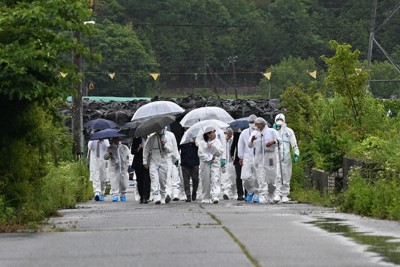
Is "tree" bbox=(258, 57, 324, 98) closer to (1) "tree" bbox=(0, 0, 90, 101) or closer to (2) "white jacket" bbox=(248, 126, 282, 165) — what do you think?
(2) "white jacket" bbox=(248, 126, 282, 165)

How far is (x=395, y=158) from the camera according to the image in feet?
66.6

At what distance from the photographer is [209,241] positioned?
14.5 metres

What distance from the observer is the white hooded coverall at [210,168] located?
27.2 meters

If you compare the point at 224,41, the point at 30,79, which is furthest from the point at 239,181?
the point at 224,41

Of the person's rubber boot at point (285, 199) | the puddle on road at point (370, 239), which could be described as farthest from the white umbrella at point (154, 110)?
the puddle on road at point (370, 239)

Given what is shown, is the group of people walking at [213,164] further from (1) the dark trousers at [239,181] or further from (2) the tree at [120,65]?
(2) the tree at [120,65]

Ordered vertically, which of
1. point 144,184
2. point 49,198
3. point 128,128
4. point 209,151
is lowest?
point 49,198

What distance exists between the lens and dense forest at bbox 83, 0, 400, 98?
131 meters

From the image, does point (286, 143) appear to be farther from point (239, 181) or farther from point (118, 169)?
point (118, 169)

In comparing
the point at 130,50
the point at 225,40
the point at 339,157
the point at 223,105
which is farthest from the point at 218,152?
the point at 225,40

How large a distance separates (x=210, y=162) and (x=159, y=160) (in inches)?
43.7

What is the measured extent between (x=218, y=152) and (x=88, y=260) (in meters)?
14.5

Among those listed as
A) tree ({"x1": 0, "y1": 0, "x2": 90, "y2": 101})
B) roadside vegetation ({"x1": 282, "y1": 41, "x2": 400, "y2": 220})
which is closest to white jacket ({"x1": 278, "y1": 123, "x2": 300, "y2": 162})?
roadside vegetation ({"x1": 282, "y1": 41, "x2": 400, "y2": 220})

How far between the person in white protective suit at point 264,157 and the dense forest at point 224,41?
92.3m
